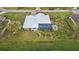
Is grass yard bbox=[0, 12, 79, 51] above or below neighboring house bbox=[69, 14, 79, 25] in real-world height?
below

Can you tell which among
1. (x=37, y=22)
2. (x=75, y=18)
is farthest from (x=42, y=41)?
(x=75, y=18)

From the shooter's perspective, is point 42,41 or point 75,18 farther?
point 75,18

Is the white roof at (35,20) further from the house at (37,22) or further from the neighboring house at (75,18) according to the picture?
the neighboring house at (75,18)

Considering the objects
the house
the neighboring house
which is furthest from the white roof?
the neighboring house

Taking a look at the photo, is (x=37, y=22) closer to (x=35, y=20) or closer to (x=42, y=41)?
(x=35, y=20)

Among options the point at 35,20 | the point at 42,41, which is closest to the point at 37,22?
the point at 35,20

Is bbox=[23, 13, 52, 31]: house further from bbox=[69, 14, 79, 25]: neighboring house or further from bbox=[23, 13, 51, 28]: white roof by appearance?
bbox=[69, 14, 79, 25]: neighboring house

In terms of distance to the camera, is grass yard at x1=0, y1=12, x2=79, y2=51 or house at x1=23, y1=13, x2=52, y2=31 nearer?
grass yard at x1=0, y1=12, x2=79, y2=51
